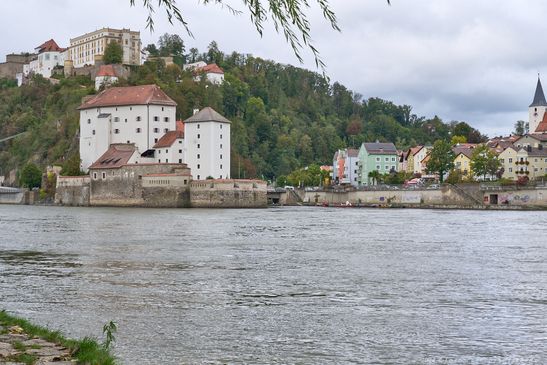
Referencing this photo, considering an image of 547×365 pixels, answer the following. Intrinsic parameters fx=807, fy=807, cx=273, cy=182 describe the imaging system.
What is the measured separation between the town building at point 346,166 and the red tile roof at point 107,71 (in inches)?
1407

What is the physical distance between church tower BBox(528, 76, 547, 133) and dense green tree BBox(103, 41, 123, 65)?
58965mm

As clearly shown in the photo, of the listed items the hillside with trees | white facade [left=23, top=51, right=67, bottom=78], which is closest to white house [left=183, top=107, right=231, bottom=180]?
the hillside with trees

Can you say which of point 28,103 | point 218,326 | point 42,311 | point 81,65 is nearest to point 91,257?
point 42,311

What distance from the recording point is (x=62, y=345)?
9820 mm

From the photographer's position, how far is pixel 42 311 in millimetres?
14352

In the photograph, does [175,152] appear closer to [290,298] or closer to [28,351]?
[290,298]

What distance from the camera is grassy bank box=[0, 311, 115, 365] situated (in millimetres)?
8797

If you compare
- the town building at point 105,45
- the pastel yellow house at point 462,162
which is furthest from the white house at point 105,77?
the pastel yellow house at point 462,162

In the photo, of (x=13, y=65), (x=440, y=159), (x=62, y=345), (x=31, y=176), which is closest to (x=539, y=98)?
(x=440, y=159)

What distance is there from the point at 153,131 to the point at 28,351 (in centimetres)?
7198

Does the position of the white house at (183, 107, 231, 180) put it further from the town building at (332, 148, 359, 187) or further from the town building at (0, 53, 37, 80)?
the town building at (0, 53, 37, 80)

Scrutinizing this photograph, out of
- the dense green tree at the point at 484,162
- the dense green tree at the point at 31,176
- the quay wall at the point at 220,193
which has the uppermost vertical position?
the dense green tree at the point at 484,162

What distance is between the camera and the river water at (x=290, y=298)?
38.5ft

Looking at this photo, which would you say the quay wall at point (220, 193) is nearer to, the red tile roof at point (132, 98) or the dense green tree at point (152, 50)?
the red tile roof at point (132, 98)
